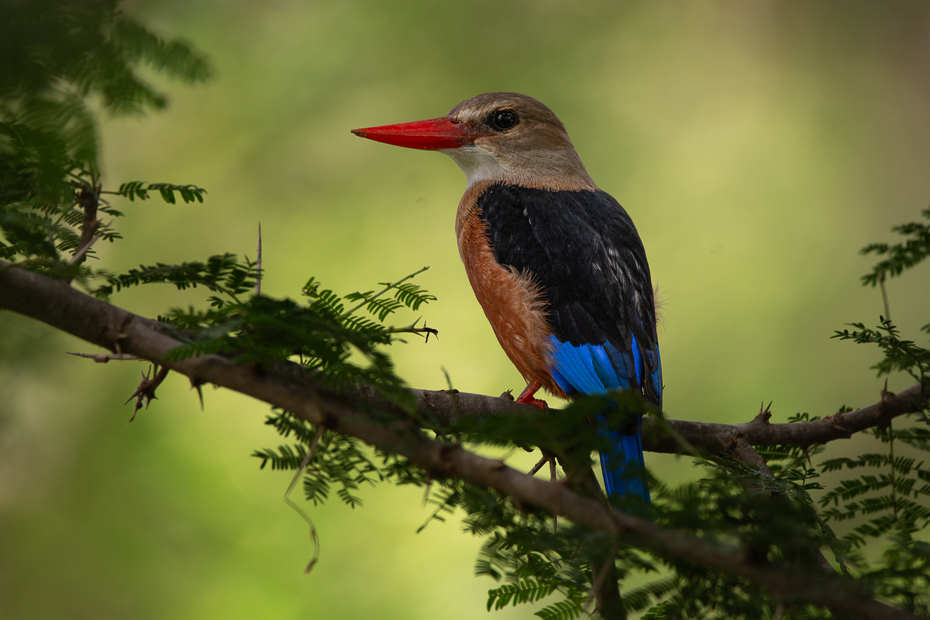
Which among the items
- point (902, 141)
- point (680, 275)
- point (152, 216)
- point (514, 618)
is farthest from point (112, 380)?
point (902, 141)

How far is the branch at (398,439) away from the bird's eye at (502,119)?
7.81 feet

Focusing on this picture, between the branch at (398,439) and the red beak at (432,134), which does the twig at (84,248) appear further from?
the red beak at (432,134)

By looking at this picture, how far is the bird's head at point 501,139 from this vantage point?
11.3 feet

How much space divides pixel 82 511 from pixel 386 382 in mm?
4272

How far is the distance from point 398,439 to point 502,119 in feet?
8.45

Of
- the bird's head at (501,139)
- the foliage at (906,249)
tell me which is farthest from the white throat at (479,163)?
the foliage at (906,249)

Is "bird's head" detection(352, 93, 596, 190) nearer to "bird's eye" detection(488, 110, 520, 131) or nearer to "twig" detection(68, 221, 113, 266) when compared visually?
"bird's eye" detection(488, 110, 520, 131)

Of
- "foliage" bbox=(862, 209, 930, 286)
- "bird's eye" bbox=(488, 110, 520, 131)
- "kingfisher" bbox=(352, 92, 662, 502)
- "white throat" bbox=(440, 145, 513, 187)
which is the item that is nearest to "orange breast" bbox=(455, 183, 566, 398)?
"kingfisher" bbox=(352, 92, 662, 502)

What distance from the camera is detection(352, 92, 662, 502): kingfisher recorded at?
245cm

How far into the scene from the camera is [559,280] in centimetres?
258

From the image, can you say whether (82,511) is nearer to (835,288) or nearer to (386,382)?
(386,382)

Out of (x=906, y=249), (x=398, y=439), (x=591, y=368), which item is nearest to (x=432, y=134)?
(x=591, y=368)

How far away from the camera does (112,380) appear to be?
5.02 metres

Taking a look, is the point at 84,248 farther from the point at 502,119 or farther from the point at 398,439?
the point at 502,119
